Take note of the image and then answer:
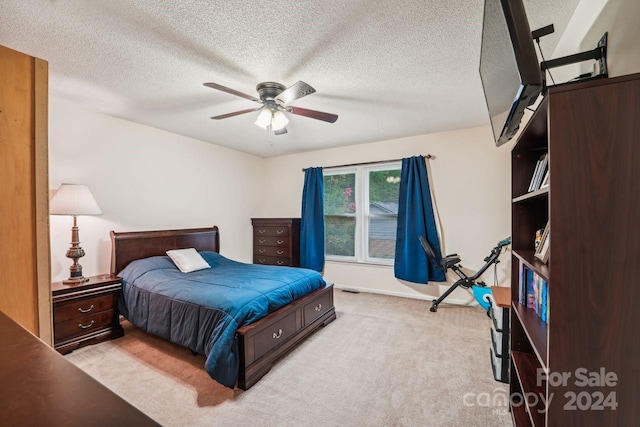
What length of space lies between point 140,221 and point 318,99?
8.75ft

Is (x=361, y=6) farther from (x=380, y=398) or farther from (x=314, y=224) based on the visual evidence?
(x=314, y=224)

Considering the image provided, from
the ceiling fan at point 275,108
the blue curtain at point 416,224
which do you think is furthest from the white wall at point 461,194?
the ceiling fan at point 275,108

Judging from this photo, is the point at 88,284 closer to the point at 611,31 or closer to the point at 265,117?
the point at 265,117

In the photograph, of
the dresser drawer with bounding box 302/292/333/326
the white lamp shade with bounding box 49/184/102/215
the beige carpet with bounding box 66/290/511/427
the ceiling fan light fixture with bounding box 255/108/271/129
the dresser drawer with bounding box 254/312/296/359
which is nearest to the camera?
the beige carpet with bounding box 66/290/511/427

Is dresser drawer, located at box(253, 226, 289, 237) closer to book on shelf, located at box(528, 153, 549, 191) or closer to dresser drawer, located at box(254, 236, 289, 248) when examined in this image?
dresser drawer, located at box(254, 236, 289, 248)

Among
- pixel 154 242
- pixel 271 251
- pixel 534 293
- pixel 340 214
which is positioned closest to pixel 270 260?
pixel 271 251

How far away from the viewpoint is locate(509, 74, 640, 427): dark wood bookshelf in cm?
79

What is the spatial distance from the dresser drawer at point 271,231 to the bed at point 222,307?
1277mm

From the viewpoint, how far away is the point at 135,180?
338 centimetres

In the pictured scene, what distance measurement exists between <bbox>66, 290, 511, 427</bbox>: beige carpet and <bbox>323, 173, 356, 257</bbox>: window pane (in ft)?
6.00

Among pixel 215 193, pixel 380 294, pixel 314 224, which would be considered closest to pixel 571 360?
pixel 380 294

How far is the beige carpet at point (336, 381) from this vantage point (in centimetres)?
169

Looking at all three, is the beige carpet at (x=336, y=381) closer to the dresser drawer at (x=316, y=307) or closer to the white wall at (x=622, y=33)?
the dresser drawer at (x=316, y=307)

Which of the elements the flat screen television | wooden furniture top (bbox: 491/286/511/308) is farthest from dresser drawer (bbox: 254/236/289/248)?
the flat screen television
